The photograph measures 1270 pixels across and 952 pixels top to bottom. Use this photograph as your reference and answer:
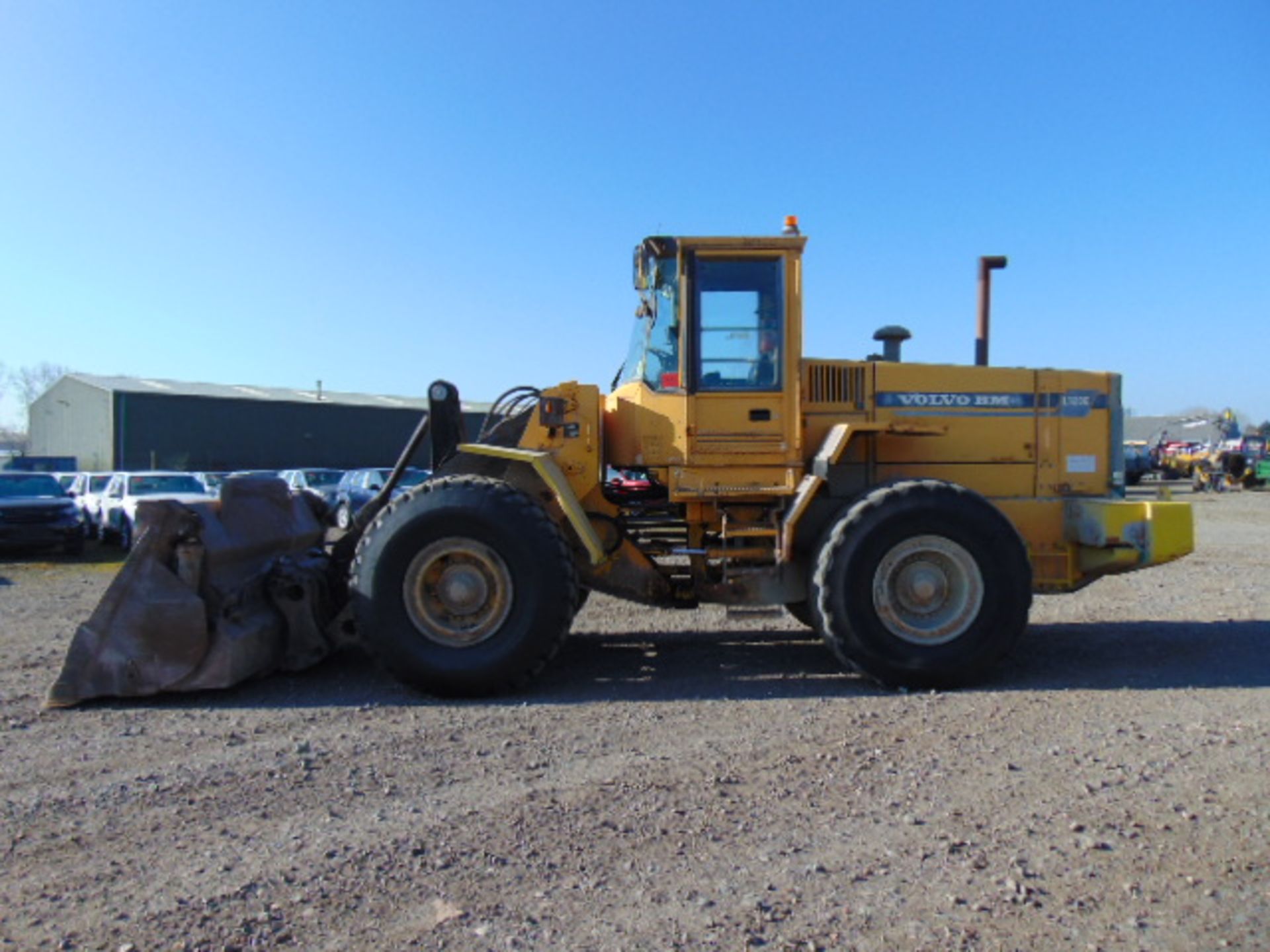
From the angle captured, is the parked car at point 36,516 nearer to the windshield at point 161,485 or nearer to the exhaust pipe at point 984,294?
the windshield at point 161,485

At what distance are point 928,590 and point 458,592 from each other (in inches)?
122

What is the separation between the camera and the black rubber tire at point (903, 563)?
6184mm

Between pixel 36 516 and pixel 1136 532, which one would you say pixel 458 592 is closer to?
pixel 1136 532

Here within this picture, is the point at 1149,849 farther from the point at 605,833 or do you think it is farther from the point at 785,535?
the point at 785,535

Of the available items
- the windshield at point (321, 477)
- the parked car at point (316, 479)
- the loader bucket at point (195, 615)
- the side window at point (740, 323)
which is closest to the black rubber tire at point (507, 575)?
the loader bucket at point (195, 615)

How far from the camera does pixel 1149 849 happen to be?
3.73m

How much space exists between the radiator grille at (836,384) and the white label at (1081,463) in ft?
5.38

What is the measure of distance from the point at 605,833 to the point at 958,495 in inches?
140

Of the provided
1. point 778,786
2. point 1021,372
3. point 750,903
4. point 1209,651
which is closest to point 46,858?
point 750,903

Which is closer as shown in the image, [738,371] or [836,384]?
[738,371]

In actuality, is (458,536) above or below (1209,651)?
above

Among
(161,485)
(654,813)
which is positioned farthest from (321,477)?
(654,813)

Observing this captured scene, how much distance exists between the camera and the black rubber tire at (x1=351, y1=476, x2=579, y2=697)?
6113 millimetres

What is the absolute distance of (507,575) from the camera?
20.4ft
